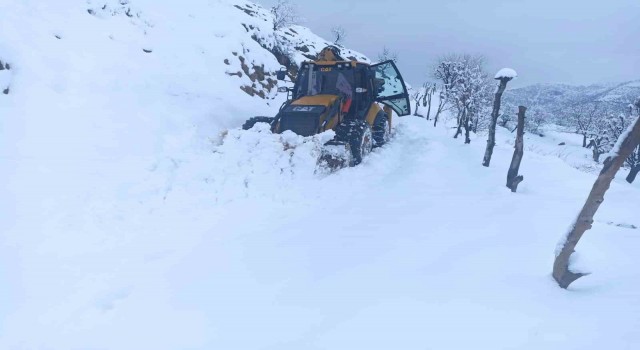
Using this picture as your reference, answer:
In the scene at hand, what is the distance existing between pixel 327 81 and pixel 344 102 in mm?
935

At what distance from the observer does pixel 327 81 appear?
34.9 ft

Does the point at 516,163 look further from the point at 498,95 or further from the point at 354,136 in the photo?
the point at 354,136

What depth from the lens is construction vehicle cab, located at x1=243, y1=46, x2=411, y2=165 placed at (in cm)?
887

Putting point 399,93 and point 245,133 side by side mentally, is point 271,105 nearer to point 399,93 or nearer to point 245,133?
point 399,93

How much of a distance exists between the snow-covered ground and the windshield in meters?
2.11

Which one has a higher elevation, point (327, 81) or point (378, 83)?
point (378, 83)

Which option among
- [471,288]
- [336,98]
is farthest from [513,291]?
[336,98]

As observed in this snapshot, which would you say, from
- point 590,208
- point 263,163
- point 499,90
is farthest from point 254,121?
point 590,208

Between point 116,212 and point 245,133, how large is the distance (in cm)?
353

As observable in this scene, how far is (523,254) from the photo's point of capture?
477 centimetres

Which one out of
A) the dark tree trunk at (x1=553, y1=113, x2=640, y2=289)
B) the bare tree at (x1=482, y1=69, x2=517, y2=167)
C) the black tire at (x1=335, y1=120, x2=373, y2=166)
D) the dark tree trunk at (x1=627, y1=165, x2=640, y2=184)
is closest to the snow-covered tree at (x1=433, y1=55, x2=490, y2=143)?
the dark tree trunk at (x1=627, y1=165, x2=640, y2=184)

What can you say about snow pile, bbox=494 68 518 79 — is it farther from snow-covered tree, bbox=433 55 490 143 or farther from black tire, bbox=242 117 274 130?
snow-covered tree, bbox=433 55 490 143

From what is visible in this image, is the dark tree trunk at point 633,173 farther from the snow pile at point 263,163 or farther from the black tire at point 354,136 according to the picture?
the snow pile at point 263,163

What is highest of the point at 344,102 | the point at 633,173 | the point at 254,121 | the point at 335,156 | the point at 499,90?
the point at 499,90
